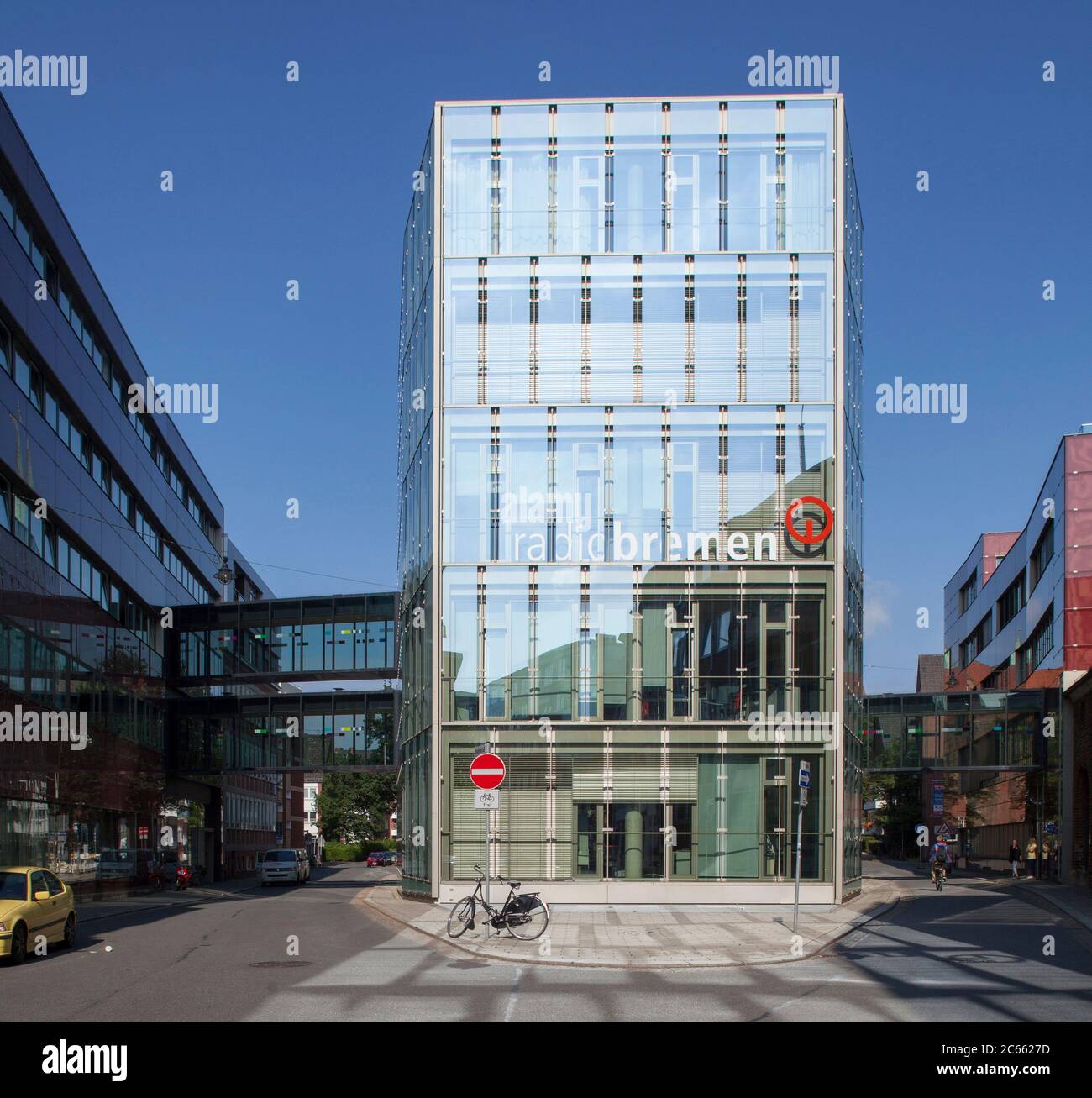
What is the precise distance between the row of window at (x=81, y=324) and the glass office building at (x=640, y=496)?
464 inches

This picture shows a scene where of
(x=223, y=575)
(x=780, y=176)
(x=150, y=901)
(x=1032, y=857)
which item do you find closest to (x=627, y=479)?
(x=780, y=176)

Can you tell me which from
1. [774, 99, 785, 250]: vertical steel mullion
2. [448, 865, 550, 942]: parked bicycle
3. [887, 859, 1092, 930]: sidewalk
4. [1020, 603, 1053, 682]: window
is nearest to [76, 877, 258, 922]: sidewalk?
[448, 865, 550, 942]: parked bicycle

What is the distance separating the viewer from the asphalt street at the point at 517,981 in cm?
1464

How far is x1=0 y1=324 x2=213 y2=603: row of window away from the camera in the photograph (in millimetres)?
38844

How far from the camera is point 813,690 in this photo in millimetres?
34844

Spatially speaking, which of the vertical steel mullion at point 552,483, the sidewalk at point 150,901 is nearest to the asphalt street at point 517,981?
the sidewalk at point 150,901

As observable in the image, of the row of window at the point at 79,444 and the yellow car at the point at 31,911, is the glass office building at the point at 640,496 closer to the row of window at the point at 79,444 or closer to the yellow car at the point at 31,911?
the row of window at the point at 79,444

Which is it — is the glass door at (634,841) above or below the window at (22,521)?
below

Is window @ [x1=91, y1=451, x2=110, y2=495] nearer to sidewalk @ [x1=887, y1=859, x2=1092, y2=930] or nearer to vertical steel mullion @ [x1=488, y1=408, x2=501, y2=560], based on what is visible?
vertical steel mullion @ [x1=488, y1=408, x2=501, y2=560]

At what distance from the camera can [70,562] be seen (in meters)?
44.8

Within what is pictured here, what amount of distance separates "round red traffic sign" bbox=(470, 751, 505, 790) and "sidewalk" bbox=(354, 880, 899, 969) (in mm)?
2613
